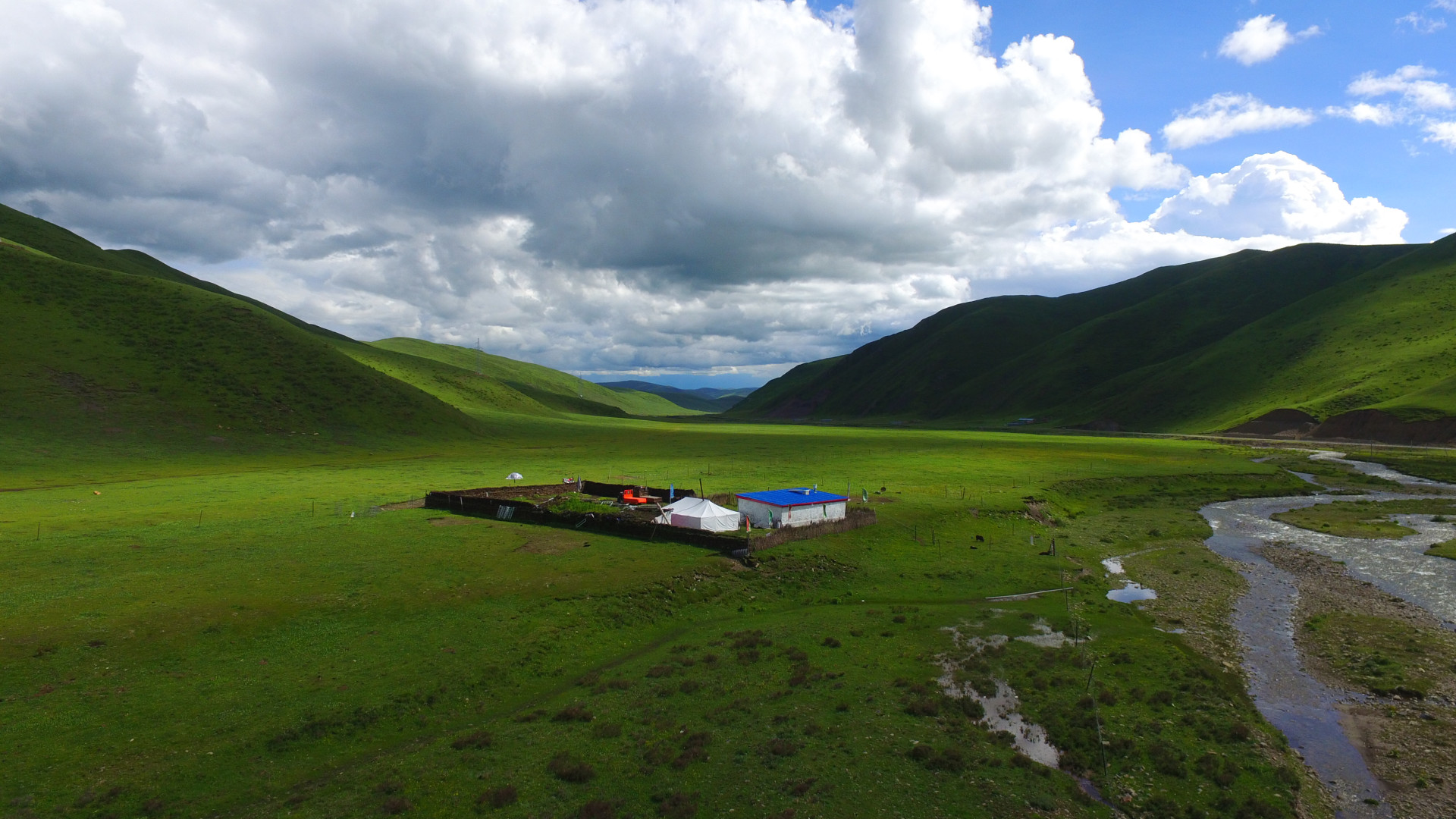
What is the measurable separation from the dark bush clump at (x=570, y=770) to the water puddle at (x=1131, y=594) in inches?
1110

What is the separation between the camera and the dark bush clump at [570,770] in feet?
55.5

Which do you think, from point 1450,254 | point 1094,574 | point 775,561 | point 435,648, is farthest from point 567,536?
point 1450,254

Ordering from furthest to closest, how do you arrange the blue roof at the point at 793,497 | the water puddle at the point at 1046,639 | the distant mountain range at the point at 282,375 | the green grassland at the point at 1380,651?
the distant mountain range at the point at 282,375, the blue roof at the point at 793,497, the water puddle at the point at 1046,639, the green grassland at the point at 1380,651

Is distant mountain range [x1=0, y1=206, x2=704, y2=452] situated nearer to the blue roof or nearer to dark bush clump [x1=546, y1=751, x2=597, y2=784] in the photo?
the blue roof

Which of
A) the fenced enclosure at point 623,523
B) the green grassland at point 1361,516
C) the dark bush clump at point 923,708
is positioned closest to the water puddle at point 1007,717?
the dark bush clump at point 923,708

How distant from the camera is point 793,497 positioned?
46.6 m

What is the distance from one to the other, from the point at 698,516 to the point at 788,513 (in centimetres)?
628

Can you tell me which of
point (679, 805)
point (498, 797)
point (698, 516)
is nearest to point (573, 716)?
point (498, 797)

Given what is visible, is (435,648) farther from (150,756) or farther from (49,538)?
(49,538)

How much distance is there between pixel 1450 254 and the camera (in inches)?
7495

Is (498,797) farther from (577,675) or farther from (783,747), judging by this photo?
(577,675)

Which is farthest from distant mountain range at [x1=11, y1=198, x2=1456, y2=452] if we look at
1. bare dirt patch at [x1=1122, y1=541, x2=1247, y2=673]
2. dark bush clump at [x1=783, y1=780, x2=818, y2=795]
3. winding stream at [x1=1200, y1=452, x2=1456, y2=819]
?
bare dirt patch at [x1=1122, y1=541, x2=1247, y2=673]

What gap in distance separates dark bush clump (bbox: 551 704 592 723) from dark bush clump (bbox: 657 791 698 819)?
5220 millimetres

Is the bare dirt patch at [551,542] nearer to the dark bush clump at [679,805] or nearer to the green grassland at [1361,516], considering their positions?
the dark bush clump at [679,805]
